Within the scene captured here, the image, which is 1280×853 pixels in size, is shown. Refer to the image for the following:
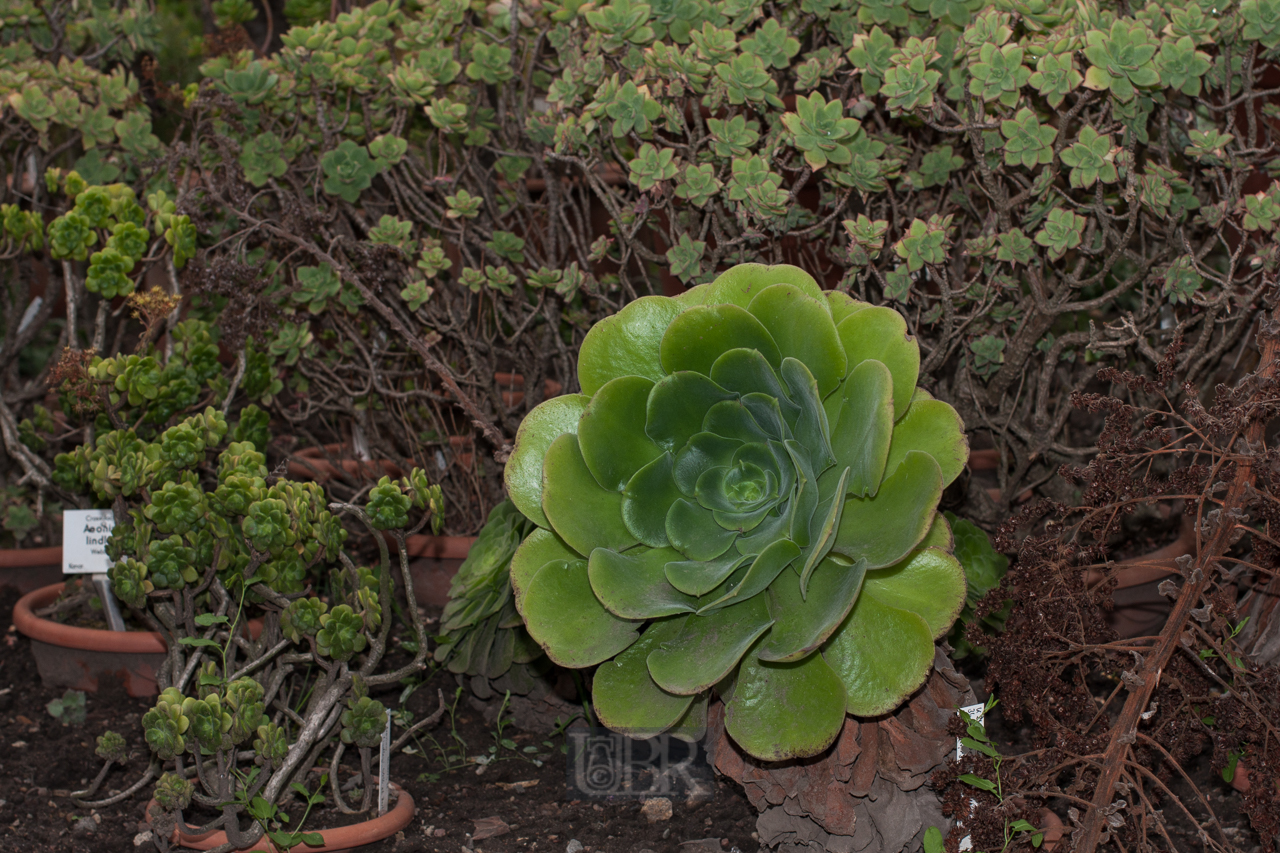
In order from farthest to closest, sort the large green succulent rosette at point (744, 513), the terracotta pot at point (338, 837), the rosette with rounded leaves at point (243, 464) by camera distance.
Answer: the rosette with rounded leaves at point (243, 464) < the terracotta pot at point (338, 837) < the large green succulent rosette at point (744, 513)

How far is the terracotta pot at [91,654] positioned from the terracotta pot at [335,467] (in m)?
0.58

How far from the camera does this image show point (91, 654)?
2133 millimetres

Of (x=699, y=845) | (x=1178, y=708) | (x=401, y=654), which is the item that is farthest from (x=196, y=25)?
(x=1178, y=708)

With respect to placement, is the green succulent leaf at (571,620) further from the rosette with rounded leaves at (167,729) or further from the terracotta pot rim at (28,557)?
the terracotta pot rim at (28,557)

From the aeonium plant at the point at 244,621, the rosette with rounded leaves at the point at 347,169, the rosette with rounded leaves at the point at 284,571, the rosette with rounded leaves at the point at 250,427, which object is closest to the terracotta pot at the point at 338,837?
the aeonium plant at the point at 244,621

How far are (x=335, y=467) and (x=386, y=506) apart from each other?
3.92 feet

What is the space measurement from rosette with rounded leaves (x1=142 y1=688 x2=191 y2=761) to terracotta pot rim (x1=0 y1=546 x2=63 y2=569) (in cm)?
149

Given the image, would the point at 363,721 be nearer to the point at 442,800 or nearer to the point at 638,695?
the point at 442,800

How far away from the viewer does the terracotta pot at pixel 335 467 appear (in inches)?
100.0

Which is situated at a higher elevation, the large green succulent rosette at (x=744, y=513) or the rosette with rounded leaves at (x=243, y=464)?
the large green succulent rosette at (x=744, y=513)

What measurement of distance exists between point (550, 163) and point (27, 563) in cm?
176

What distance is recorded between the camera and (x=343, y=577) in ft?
5.60

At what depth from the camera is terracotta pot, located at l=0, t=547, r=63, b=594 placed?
261cm

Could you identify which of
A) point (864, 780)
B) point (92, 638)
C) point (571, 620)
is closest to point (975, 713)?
point (864, 780)
